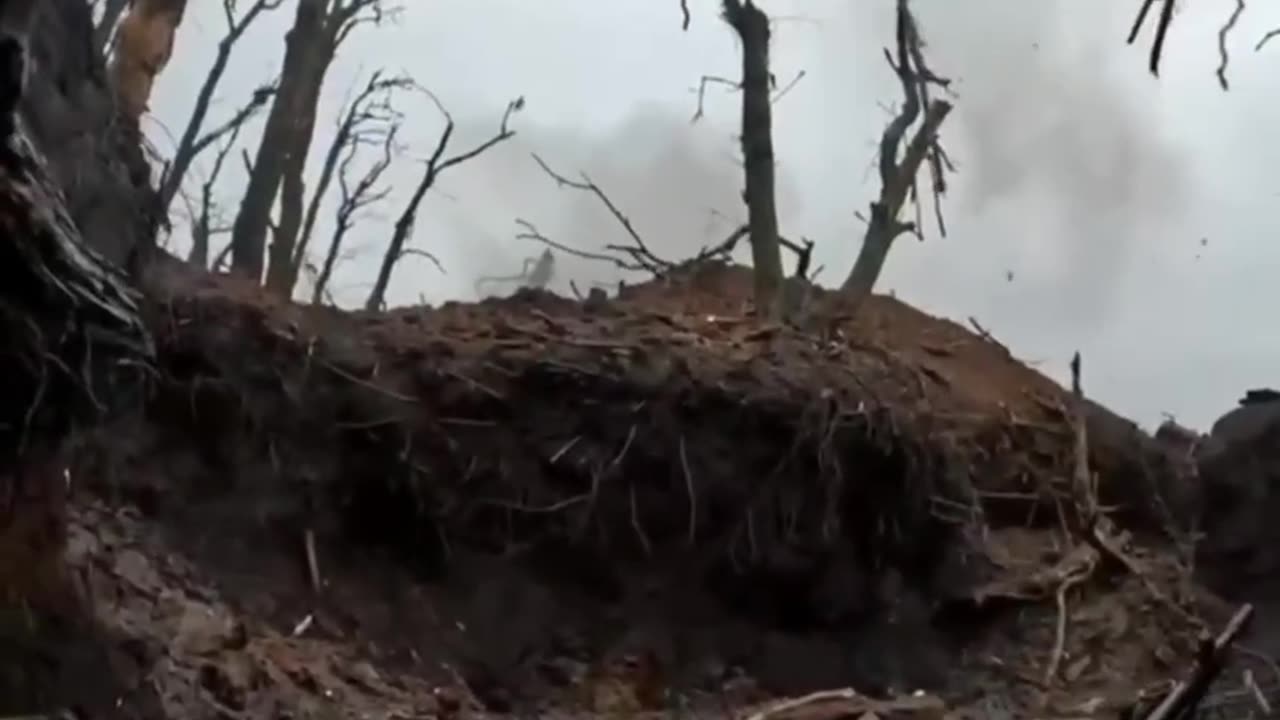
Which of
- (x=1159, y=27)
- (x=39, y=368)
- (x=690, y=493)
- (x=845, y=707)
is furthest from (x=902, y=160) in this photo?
(x=1159, y=27)

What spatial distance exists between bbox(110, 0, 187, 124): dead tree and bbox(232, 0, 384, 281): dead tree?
1.07m

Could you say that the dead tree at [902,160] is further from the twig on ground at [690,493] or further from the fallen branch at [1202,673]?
the fallen branch at [1202,673]

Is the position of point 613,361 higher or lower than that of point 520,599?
higher

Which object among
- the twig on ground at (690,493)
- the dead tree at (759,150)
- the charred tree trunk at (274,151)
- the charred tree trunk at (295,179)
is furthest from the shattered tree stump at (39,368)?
the charred tree trunk at (295,179)

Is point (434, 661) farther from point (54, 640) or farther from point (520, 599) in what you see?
point (54, 640)

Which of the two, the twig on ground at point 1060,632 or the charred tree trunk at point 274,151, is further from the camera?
the charred tree trunk at point 274,151

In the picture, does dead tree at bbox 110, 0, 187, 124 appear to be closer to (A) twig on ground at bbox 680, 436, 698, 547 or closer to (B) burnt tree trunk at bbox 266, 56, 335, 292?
(B) burnt tree trunk at bbox 266, 56, 335, 292

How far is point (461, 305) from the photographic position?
6.50 meters

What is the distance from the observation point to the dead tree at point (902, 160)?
7957 mm

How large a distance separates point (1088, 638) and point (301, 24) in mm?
5635

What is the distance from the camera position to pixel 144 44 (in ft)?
22.6

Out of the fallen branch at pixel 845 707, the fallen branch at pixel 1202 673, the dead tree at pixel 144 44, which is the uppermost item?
the dead tree at pixel 144 44

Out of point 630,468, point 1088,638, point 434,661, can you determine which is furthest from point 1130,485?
point 434,661

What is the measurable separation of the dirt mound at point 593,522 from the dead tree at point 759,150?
59 centimetres
